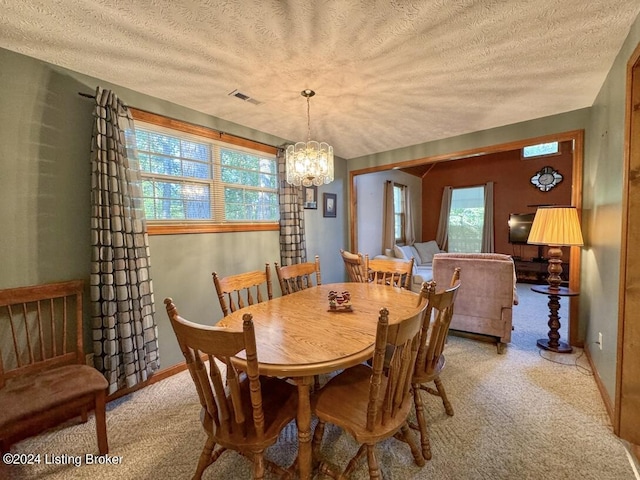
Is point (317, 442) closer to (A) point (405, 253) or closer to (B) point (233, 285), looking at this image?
(B) point (233, 285)

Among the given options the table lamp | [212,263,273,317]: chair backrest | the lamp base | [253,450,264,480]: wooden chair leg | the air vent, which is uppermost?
the air vent

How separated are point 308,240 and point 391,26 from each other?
8.91 ft

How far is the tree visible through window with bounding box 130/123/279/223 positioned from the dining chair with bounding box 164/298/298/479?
Result: 170 cm

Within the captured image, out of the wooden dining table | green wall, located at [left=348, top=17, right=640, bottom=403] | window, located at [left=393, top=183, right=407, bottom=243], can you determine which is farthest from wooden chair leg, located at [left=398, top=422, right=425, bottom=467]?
window, located at [left=393, top=183, right=407, bottom=243]

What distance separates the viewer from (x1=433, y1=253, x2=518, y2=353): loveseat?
269cm

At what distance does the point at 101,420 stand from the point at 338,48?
102 inches

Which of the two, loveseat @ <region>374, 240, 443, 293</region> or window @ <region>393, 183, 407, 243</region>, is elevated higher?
window @ <region>393, 183, 407, 243</region>

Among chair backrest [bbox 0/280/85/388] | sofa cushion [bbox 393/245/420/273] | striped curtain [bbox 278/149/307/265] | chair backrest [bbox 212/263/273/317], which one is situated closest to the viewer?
chair backrest [bbox 0/280/85/388]

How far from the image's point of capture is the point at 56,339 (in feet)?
6.17

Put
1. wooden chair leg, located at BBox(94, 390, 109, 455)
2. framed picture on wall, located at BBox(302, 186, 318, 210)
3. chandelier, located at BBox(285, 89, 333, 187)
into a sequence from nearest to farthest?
1. wooden chair leg, located at BBox(94, 390, 109, 455)
2. chandelier, located at BBox(285, 89, 333, 187)
3. framed picture on wall, located at BBox(302, 186, 318, 210)

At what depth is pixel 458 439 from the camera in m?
1.63

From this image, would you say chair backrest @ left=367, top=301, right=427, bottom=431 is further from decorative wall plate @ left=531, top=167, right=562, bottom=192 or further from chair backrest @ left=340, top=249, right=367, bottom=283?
decorative wall plate @ left=531, top=167, right=562, bottom=192

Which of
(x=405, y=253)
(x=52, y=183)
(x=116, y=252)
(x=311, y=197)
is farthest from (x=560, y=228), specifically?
(x=52, y=183)

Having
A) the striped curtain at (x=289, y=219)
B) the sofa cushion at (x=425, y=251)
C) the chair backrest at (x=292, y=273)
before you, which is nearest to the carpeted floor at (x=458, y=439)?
the chair backrest at (x=292, y=273)
